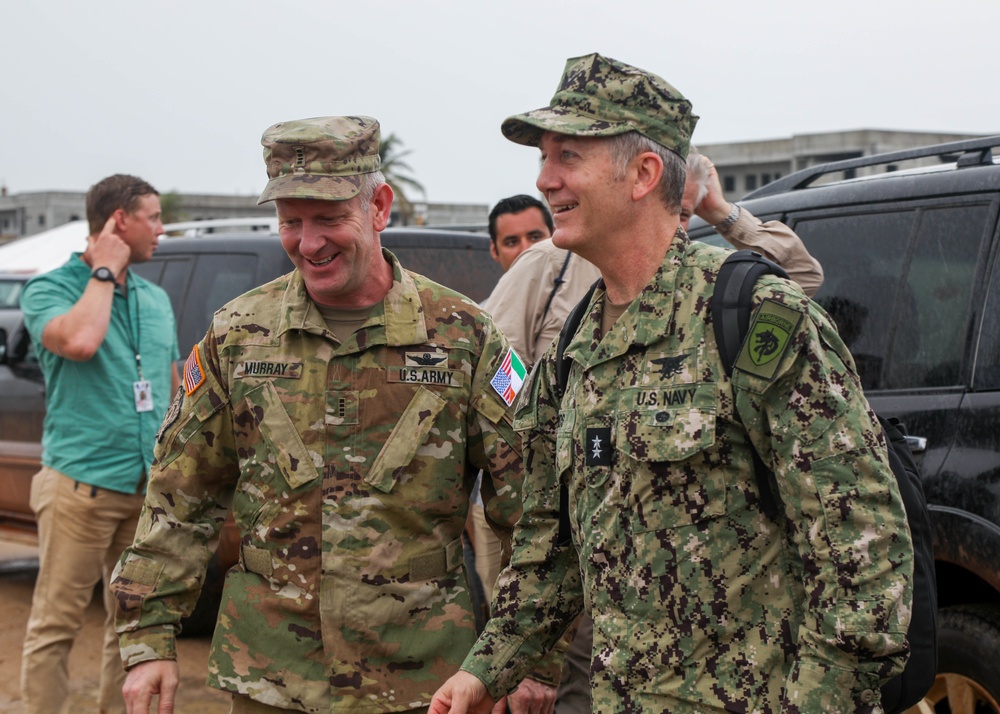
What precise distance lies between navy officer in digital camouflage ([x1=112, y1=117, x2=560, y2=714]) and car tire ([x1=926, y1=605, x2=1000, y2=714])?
1.34 meters

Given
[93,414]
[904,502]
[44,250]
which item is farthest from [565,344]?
[44,250]

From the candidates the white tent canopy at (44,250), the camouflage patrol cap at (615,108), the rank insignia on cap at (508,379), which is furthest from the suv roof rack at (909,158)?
the white tent canopy at (44,250)

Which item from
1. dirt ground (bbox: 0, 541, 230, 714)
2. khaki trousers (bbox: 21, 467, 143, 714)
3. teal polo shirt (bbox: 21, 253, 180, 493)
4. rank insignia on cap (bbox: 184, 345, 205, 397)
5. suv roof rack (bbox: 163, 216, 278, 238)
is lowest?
dirt ground (bbox: 0, 541, 230, 714)

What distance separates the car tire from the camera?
3367mm

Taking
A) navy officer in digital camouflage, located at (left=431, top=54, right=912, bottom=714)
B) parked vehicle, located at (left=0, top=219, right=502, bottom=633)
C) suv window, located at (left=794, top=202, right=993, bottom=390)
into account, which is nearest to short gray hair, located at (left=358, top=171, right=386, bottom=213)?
navy officer in digital camouflage, located at (left=431, top=54, right=912, bottom=714)

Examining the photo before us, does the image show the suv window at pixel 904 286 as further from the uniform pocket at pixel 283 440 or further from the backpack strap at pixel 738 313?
the uniform pocket at pixel 283 440

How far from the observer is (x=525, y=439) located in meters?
2.55

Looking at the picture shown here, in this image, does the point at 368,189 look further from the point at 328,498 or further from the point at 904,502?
the point at 904,502

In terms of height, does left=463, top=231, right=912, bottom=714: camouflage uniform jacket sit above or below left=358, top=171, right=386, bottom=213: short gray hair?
below

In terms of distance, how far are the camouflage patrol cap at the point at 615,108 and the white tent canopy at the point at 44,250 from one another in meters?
15.0

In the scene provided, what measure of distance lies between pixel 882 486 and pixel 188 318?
476 centimetres

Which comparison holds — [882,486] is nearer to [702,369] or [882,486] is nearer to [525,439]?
[702,369]

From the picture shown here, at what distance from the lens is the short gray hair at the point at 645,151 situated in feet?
7.58

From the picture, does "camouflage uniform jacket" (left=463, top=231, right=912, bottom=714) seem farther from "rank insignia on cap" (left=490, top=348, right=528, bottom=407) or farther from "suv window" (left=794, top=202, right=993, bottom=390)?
"suv window" (left=794, top=202, right=993, bottom=390)
